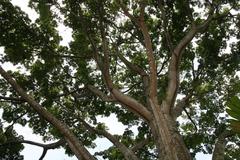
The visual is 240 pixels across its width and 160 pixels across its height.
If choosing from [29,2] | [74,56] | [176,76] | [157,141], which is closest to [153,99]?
[157,141]

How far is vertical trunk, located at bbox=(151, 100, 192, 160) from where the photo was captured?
7889 mm

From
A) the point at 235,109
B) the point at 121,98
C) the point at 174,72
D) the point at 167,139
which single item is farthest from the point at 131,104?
the point at 235,109

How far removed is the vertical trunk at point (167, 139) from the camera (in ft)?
25.9

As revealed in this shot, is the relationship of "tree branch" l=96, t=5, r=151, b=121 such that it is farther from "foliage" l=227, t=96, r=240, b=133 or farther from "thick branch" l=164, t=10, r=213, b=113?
"foliage" l=227, t=96, r=240, b=133

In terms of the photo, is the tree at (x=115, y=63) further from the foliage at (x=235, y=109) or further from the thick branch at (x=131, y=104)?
the foliage at (x=235, y=109)

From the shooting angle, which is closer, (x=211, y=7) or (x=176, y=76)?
(x=176, y=76)

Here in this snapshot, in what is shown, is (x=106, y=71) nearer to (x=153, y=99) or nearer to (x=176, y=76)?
(x=153, y=99)

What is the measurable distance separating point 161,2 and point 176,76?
3325 millimetres

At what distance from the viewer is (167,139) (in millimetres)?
8094

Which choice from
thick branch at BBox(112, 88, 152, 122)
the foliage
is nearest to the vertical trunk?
thick branch at BBox(112, 88, 152, 122)

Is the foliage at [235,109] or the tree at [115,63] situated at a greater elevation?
the tree at [115,63]

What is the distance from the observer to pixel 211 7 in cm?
1223

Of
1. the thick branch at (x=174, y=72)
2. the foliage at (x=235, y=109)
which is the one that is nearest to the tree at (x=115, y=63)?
the thick branch at (x=174, y=72)

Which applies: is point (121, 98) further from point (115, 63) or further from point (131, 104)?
point (115, 63)
